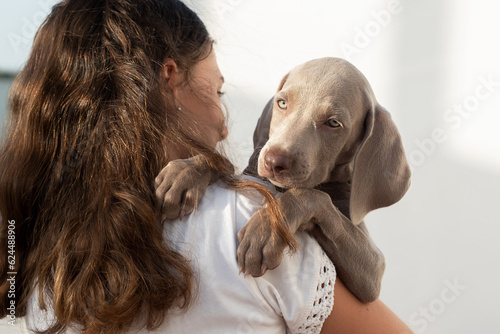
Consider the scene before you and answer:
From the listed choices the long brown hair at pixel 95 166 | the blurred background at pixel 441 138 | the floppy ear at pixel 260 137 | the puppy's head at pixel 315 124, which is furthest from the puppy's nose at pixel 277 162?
the blurred background at pixel 441 138

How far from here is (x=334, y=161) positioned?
72.7 inches

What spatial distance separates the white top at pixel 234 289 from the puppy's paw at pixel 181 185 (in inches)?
1.4

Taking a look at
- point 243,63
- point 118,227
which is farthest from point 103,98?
point 243,63

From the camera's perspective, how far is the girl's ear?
5.18 feet

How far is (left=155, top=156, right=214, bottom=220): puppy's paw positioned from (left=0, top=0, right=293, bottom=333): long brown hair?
1.2 inches

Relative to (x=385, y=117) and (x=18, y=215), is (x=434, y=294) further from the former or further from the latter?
(x=18, y=215)

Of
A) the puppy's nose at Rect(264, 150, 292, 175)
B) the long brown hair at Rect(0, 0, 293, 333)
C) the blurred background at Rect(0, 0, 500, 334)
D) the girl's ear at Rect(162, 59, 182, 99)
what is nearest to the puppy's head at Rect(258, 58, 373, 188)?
the puppy's nose at Rect(264, 150, 292, 175)

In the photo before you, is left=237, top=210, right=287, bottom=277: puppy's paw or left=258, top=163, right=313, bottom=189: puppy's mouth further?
left=258, top=163, right=313, bottom=189: puppy's mouth

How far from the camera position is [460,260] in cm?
401

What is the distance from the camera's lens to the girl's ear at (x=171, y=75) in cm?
158

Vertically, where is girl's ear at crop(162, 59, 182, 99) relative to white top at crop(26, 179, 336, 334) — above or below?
above
